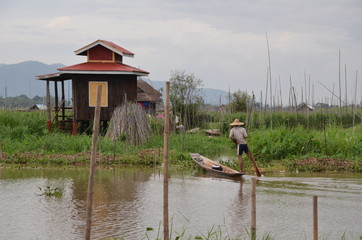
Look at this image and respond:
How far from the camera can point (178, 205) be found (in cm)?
1147

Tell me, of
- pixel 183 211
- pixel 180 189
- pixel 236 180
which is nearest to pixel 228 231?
pixel 183 211

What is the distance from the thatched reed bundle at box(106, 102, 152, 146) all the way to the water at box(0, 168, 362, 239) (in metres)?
4.17

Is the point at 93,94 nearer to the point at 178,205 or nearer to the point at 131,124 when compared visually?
the point at 131,124

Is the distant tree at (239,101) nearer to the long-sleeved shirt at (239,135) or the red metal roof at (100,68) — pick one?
the red metal roof at (100,68)

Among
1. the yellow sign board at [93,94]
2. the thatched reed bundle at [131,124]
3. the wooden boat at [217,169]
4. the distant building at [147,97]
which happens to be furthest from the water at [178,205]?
the distant building at [147,97]

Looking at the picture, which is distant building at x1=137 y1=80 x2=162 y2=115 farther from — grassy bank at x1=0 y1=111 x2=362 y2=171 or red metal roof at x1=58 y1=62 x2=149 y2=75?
grassy bank at x1=0 y1=111 x2=362 y2=171

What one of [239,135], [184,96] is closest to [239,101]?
[184,96]

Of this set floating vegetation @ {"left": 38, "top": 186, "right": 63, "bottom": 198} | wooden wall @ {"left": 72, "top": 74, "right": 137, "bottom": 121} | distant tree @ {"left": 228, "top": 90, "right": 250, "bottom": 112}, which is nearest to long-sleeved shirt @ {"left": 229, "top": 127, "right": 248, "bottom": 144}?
floating vegetation @ {"left": 38, "top": 186, "right": 63, "bottom": 198}

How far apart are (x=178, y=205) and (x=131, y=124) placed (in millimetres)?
9081

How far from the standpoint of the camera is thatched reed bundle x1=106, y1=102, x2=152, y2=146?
66.6 feet

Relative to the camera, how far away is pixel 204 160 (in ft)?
55.2

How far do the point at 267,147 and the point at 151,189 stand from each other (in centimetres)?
577

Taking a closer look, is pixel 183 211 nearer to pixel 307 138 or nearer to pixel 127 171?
pixel 127 171

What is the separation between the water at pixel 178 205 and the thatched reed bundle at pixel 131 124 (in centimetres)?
417
